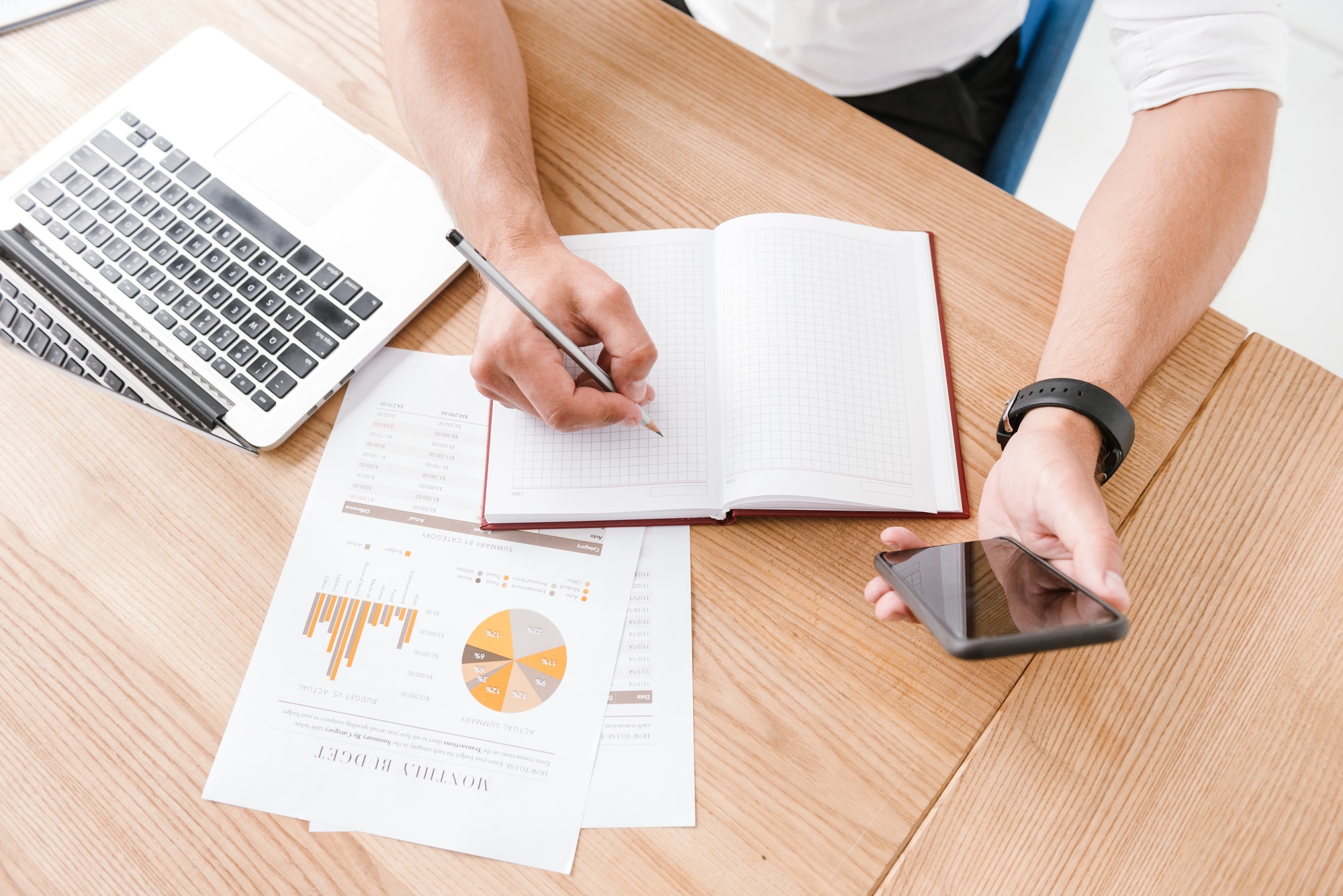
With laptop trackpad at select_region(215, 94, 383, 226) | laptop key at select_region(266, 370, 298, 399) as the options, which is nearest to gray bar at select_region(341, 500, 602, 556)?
laptop key at select_region(266, 370, 298, 399)

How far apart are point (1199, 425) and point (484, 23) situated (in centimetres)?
87

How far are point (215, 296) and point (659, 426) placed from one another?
473mm

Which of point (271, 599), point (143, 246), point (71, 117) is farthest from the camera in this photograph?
point (71, 117)

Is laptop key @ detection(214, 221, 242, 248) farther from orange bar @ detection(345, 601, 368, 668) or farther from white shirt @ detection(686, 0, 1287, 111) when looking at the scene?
white shirt @ detection(686, 0, 1287, 111)

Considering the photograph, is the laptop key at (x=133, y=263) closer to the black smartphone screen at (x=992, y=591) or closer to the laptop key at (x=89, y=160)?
the laptop key at (x=89, y=160)

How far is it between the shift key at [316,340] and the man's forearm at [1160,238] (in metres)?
0.70

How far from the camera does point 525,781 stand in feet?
2.10

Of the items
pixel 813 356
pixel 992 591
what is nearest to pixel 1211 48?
pixel 813 356

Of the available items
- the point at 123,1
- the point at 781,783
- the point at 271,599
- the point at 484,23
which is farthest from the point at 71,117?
the point at 781,783

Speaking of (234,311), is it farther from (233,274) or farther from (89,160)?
(89,160)

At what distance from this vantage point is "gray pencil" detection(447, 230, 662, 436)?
62 centimetres

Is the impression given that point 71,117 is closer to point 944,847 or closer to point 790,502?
point 790,502

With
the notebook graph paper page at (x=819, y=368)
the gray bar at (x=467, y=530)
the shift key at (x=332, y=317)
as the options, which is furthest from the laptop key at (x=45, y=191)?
the notebook graph paper page at (x=819, y=368)

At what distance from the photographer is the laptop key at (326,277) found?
2.64 feet
